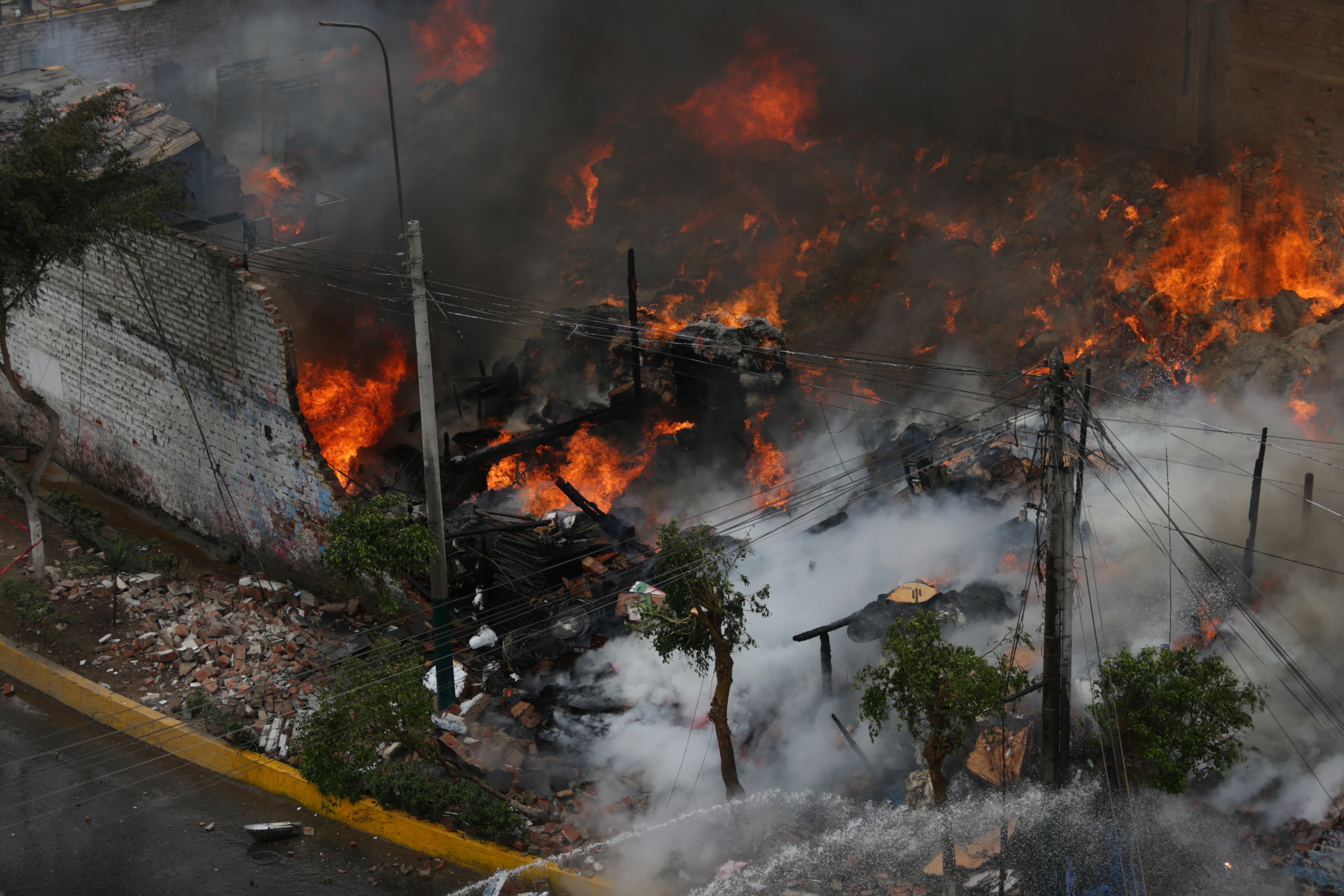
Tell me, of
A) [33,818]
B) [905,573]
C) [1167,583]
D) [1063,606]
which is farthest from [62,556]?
[1167,583]

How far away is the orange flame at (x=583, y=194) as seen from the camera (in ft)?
91.2

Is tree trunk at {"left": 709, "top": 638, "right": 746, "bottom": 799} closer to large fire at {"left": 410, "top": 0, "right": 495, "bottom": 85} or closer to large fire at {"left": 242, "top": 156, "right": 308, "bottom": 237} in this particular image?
large fire at {"left": 242, "top": 156, "right": 308, "bottom": 237}

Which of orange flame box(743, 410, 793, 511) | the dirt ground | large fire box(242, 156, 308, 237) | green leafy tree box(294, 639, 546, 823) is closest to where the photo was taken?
green leafy tree box(294, 639, 546, 823)

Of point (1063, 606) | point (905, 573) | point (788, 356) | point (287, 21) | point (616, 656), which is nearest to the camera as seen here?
point (1063, 606)

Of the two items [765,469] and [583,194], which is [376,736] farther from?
[583,194]

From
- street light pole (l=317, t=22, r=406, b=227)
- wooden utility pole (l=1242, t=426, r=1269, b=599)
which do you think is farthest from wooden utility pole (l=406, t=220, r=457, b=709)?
wooden utility pole (l=1242, t=426, r=1269, b=599)

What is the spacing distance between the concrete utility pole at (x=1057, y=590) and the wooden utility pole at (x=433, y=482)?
627 centimetres

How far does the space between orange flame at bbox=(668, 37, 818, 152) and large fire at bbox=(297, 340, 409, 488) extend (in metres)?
11.3

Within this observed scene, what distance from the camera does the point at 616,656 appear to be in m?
14.3

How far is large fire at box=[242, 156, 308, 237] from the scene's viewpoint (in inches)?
922

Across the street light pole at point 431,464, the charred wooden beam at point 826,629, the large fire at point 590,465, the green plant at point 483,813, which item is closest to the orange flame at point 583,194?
the large fire at point 590,465

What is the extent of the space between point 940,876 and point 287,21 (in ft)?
90.5

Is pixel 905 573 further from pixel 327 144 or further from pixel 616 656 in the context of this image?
pixel 327 144

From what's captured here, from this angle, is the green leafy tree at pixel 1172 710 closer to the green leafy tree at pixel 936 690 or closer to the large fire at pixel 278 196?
the green leafy tree at pixel 936 690
